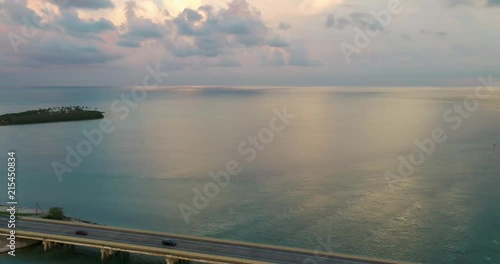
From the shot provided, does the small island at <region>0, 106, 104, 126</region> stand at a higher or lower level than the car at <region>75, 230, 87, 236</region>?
higher

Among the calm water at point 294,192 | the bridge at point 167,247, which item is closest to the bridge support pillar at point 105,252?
the bridge at point 167,247

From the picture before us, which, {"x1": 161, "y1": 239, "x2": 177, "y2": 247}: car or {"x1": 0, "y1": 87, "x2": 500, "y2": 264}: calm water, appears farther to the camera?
{"x1": 0, "y1": 87, "x2": 500, "y2": 264}: calm water

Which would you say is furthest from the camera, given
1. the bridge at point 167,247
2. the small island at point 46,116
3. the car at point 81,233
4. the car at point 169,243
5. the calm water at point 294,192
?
the small island at point 46,116

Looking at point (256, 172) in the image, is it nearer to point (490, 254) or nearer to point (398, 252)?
point (398, 252)

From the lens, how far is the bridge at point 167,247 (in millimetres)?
24219

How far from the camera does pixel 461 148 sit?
63781mm

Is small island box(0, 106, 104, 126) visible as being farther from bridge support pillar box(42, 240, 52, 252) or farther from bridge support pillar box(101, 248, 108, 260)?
bridge support pillar box(101, 248, 108, 260)

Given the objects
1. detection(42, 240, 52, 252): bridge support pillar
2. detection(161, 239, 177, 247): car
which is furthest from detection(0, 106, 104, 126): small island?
detection(161, 239, 177, 247): car

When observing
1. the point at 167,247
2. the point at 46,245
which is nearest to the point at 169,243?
the point at 167,247

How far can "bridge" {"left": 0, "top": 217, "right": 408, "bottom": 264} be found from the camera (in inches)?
953

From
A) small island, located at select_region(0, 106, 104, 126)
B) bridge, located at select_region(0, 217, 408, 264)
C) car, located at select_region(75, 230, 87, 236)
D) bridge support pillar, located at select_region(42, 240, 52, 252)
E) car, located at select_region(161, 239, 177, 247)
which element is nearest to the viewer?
bridge, located at select_region(0, 217, 408, 264)

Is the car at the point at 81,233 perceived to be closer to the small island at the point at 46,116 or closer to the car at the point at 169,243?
the car at the point at 169,243

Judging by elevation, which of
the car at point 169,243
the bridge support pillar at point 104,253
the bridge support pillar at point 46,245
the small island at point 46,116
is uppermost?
the small island at point 46,116

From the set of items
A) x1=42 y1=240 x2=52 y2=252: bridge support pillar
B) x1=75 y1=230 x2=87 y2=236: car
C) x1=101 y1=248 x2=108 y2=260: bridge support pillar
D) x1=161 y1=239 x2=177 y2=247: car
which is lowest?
x1=101 y1=248 x2=108 y2=260: bridge support pillar
